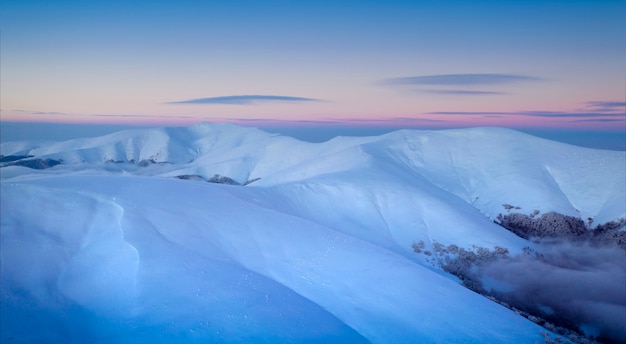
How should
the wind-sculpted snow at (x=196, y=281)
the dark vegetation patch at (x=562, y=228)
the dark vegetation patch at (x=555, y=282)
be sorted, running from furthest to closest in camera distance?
the dark vegetation patch at (x=562, y=228), the dark vegetation patch at (x=555, y=282), the wind-sculpted snow at (x=196, y=281)

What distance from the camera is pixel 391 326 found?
10406 mm

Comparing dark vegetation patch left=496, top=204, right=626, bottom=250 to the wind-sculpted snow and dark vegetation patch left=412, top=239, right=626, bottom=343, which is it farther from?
the wind-sculpted snow

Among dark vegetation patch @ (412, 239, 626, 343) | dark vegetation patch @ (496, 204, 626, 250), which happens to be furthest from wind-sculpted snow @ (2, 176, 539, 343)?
dark vegetation patch @ (496, 204, 626, 250)

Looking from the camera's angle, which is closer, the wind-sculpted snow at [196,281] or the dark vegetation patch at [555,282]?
the wind-sculpted snow at [196,281]

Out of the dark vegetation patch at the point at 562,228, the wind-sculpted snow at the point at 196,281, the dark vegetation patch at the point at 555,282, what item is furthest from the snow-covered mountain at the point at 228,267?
the dark vegetation patch at the point at 562,228

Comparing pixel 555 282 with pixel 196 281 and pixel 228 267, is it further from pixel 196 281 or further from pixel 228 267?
pixel 196 281

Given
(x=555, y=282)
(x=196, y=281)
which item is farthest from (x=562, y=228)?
(x=196, y=281)

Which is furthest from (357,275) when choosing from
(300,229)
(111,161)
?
(111,161)

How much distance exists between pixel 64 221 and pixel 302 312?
27.5 feet

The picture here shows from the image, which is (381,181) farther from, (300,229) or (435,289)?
(435,289)

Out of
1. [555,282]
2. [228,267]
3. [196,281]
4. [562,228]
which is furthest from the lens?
[562,228]

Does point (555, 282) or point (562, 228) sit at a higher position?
point (562, 228)

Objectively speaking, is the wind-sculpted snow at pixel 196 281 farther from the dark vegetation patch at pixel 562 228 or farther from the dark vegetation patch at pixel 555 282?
the dark vegetation patch at pixel 562 228

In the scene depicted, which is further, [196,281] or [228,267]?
[228,267]
